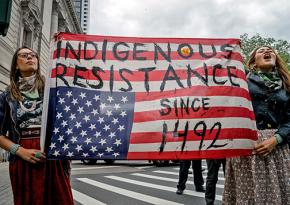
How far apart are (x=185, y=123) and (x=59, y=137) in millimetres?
949

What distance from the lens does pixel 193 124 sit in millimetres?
2762

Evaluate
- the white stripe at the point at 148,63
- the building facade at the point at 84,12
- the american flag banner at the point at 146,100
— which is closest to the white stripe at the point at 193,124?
the american flag banner at the point at 146,100

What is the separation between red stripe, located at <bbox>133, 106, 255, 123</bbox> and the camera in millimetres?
2754

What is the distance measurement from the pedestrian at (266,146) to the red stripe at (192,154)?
10 centimetres

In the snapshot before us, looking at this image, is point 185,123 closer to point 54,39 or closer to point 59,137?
point 59,137

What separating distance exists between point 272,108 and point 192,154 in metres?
0.74

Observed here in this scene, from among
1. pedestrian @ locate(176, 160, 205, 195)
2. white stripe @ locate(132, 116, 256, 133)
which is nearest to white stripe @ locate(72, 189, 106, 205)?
pedestrian @ locate(176, 160, 205, 195)

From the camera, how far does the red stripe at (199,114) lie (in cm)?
275

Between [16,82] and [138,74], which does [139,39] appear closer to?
[138,74]

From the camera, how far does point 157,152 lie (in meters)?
2.67

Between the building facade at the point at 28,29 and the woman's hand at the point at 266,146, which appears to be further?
the building facade at the point at 28,29

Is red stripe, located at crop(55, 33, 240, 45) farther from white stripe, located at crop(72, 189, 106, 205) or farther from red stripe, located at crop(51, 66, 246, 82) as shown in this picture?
white stripe, located at crop(72, 189, 106, 205)

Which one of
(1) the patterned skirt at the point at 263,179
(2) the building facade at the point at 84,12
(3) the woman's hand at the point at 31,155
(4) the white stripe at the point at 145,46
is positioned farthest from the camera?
(2) the building facade at the point at 84,12

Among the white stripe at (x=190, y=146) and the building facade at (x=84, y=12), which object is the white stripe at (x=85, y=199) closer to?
the white stripe at (x=190, y=146)
